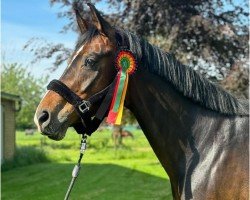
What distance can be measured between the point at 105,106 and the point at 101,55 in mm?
329

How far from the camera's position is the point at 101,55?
2824 millimetres

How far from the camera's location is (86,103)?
2795 mm

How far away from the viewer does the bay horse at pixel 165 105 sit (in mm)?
2723

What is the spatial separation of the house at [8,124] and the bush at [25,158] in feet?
0.93

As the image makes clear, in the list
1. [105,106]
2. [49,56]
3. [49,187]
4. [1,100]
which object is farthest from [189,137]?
[1,100]

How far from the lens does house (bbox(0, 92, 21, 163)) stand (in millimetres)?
17016

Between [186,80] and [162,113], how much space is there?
10.3 inches

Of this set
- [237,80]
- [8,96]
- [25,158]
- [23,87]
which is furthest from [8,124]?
[23,87]

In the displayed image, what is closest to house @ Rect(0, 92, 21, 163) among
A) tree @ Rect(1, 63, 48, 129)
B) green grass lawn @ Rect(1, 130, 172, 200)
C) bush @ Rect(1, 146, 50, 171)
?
bush @ Rect(1, 146, 50, 171)

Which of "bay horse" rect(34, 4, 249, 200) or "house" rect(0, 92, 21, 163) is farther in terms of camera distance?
"house" rect(0, 92, 21, 163)

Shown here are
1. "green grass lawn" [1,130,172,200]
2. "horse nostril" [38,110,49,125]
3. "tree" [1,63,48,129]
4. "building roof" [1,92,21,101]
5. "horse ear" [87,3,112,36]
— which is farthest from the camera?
"tree" [1,63,48,129]

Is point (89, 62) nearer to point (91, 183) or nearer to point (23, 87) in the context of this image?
point (91, 183)

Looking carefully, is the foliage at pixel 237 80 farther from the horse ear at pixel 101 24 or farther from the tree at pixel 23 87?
the tree at pixel 23 87

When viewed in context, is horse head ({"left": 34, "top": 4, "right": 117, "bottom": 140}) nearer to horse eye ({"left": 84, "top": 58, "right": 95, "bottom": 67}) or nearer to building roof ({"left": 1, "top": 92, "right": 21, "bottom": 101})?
horse eye ({"left": 84, "top": 58, "right": 95, "bottom": 67})
